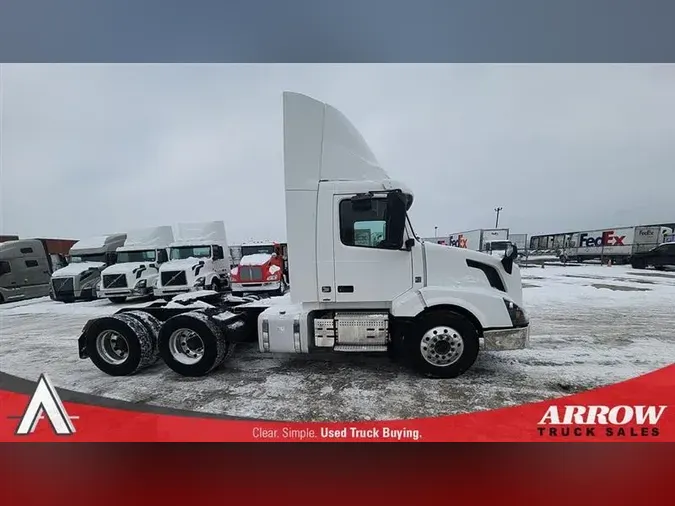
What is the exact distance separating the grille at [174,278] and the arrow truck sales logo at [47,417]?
2168mm

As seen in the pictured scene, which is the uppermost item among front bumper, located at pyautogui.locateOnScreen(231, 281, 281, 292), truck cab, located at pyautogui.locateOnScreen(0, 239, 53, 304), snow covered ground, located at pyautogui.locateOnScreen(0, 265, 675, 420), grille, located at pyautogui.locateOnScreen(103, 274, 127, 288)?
truck cab, located at pyautogui.locateOnScreen(0, 239, 53, 304)

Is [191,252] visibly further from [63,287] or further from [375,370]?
[375,370]

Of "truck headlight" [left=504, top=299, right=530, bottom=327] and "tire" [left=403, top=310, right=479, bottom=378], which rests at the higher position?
"truck headlight" [left=504, top=299, right=530, bottom=327]

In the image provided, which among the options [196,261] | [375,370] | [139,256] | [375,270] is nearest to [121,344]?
[139,256]

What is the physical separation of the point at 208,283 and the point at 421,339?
311 cm

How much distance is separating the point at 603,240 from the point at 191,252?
454 cm

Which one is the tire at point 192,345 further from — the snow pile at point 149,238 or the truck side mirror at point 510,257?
the truck side mirror at point 510,257

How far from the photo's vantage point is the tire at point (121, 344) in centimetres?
273

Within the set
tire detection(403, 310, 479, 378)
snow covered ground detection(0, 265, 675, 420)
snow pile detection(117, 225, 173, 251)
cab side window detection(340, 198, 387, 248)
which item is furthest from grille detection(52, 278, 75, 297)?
tire detection(403, 310, 479, 378)

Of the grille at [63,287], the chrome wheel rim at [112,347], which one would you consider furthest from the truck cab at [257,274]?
the grille at [63,287]

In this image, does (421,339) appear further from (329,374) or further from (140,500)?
(140,500)

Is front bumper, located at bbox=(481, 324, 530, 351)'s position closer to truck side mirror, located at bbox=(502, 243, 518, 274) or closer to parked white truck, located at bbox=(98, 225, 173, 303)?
truck side mirror, located at bbox=(502, 243, 518, 274)

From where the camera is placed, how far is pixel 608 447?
6.88ft

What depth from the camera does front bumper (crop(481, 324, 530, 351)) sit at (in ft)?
8.00
